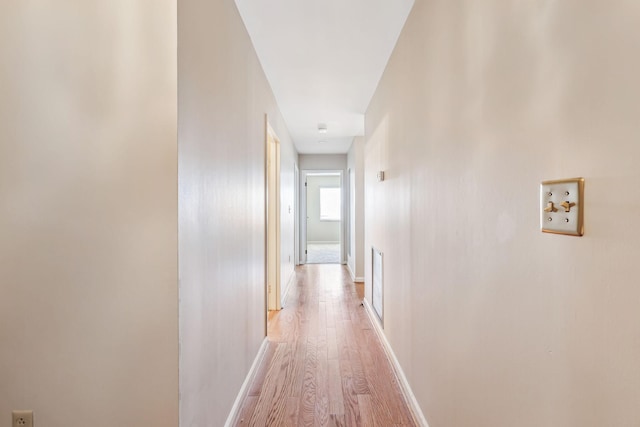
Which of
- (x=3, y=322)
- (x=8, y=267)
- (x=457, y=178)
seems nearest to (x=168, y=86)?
(x=8, y=267)

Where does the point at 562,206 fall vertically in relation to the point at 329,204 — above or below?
below

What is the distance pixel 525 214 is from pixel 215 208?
4.04 feet

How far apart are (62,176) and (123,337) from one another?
23.7 inches

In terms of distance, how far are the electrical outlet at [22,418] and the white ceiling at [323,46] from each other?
6.97 ft

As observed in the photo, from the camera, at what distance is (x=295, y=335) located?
335 centimetres

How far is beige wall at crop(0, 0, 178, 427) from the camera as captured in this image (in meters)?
1.22

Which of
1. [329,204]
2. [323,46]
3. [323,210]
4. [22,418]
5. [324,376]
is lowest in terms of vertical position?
[324,376]

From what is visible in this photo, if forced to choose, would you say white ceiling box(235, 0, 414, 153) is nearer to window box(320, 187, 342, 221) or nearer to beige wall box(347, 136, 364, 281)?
beige wall box(347, 136, 364, 281)

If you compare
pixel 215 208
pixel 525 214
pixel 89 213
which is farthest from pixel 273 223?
pixel 525 214

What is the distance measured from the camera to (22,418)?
50.2 inches

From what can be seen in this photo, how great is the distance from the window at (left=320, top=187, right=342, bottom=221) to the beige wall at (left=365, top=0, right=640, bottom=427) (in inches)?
359

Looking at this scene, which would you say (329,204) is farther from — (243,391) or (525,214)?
(525,214)

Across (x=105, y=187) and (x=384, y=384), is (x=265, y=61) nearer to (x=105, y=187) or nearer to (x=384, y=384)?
(x=105, y=187)

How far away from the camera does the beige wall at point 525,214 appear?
66 cm
